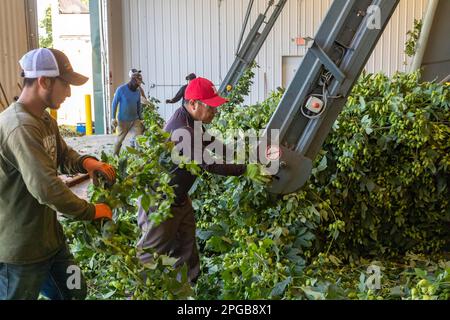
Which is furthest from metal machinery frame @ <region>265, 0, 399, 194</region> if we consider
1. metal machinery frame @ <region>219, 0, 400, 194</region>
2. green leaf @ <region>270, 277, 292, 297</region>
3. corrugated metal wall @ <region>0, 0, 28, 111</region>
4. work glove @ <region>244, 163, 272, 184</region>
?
corrugated metal wall @ <region>0, 0, 28, 111</region>

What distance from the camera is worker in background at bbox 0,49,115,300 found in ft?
7.86

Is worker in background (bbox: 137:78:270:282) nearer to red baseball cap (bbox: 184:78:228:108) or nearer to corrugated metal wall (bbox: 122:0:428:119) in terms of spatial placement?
red baseball cap (bbox: 184:78:228:108)

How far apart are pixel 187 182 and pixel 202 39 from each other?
14.0 metres

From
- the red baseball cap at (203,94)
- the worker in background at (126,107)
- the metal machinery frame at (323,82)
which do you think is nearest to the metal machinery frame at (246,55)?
the worker in background at (126,107)

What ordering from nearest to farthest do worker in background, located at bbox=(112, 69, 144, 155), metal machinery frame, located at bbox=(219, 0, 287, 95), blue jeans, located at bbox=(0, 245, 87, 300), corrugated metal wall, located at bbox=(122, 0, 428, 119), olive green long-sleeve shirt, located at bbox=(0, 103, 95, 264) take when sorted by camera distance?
olive green long-sleeve shirt, located at bbox=(0, 103, 95, 264) → blue jeans, located at bbox=(0, 245, 87, 300) → worker in background, located at bbox=(112, 69, 144, 155) → metal machinery frame, located at bbox=(219, 0, 287, 95) → corrugated metal wall, located at bbox=(122, 0, 428, 119)

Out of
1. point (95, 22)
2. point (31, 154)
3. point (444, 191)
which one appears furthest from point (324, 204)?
point (95, 22)

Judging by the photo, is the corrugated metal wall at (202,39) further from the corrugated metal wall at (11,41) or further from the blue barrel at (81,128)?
the corrugated metal wall at (11,41)

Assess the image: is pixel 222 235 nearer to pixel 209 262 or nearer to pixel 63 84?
pixel 209 262

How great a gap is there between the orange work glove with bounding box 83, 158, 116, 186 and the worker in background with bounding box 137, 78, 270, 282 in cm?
Answer: 69

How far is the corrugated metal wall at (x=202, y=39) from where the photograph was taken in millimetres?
16719

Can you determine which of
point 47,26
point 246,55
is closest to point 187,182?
point 246,55

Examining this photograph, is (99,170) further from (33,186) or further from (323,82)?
(323,82)
